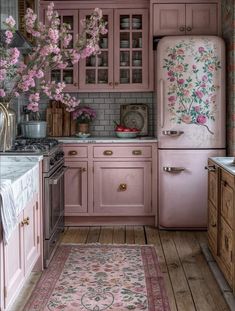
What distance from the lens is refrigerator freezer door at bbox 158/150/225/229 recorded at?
4.96 meters

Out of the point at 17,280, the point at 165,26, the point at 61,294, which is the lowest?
the point at 61,294

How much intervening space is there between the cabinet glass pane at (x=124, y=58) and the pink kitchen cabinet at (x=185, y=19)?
42 centimetres

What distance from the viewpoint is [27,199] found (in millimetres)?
3162

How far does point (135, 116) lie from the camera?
18.5ft

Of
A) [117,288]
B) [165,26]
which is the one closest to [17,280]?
[117,288]

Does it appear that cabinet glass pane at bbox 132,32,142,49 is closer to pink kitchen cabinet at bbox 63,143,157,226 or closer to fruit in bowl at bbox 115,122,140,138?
fruit in bowl at bbox 115,122,140,138

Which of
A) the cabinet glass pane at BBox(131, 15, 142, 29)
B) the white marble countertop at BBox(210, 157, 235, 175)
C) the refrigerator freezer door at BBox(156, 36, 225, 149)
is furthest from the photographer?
the cabinet glass pane at BBox(131, 15, 142, 29)

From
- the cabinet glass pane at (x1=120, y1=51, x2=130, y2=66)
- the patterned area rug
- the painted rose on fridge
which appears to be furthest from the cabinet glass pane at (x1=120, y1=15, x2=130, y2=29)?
the patterned area rug

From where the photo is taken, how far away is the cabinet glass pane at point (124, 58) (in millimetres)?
5410

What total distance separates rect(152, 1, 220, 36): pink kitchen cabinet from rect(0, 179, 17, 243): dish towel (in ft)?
10.2

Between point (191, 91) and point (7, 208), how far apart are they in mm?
2859

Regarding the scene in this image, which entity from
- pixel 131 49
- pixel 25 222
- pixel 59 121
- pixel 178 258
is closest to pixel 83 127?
pixel 59 121

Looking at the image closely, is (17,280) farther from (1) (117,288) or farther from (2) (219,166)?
(2) (219,166)

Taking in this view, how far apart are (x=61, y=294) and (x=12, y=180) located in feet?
3.40
